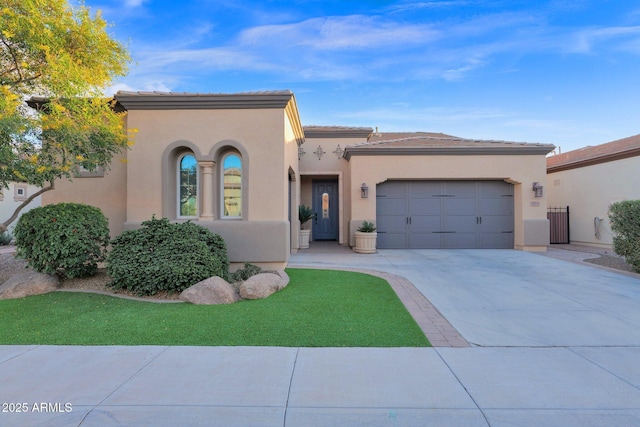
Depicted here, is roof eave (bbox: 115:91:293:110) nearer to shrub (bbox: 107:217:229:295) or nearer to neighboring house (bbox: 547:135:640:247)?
shrub (bbox: 107:217:229:295)

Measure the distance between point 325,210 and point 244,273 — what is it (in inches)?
349

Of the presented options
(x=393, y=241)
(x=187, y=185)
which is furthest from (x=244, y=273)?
(x=393, y=241)

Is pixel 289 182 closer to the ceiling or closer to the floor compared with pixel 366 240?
closer to the ceiling

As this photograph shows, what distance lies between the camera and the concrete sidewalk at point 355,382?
2486mm

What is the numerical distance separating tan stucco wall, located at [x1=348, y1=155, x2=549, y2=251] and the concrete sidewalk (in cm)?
803

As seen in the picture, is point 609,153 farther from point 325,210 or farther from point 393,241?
point 325,210

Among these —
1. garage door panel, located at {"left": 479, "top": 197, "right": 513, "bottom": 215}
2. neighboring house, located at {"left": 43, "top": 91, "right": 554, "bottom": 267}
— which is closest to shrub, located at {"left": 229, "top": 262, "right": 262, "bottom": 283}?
neighboring house, located at {"left": 43, "top": 91, "right": 554, "bottom": 267}

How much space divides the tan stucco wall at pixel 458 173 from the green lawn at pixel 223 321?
6628 millimetres

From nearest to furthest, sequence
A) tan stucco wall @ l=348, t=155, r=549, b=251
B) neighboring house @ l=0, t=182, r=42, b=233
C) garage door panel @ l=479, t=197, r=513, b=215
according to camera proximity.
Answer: tan stucco wall @ l=348, t=155, r=549, b=251
garage door panel @ l=479, t=197, r=513, b=215
neighboring house @ l=0, t=182, r=42, b=233

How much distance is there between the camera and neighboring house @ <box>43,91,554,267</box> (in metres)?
8.05

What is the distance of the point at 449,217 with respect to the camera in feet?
41.6

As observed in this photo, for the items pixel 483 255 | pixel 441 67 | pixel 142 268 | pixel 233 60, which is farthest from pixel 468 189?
pixel 142 268

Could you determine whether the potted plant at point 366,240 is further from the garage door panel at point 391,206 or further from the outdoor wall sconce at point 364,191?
the garage door panel at point 391,206

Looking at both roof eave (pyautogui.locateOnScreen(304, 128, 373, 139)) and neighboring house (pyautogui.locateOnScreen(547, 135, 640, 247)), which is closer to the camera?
neighboring house (pyautogui.locateOnScreen(547, 135, 640, 247))
